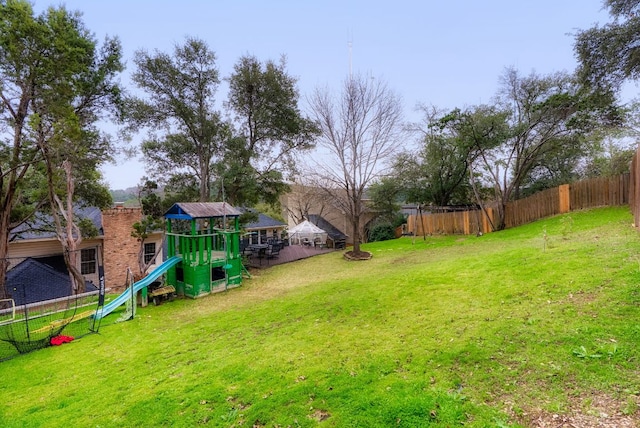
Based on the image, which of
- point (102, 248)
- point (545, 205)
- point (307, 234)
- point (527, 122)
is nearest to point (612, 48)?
point (527, 122)

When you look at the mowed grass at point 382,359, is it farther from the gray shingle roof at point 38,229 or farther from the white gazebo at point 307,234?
the white gazebo at point 307,234

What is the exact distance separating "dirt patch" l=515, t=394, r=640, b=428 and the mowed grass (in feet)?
0.07

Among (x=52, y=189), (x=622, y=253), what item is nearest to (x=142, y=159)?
(x=52, y=189)

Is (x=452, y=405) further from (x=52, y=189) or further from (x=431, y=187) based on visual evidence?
(x=431, y=187)

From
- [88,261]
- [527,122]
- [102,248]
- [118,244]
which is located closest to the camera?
[88,261]

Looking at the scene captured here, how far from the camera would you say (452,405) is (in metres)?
3.16

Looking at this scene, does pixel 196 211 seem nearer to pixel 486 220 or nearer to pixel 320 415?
pixel 320 415

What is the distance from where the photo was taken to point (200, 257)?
10.6 metres

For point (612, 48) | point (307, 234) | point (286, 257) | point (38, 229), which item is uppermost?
point (612, 48)

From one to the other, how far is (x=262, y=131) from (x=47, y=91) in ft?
27.9

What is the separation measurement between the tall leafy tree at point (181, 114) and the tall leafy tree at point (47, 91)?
287 centimetres

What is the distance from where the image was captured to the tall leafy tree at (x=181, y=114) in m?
13.2

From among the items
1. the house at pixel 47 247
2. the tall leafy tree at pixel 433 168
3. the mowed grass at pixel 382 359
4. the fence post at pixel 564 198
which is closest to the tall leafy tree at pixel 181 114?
the house at pixel 47 247

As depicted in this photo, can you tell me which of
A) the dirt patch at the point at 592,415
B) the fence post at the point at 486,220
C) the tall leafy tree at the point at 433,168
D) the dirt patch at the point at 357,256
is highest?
the tall leafy tree at the point at 433,168
